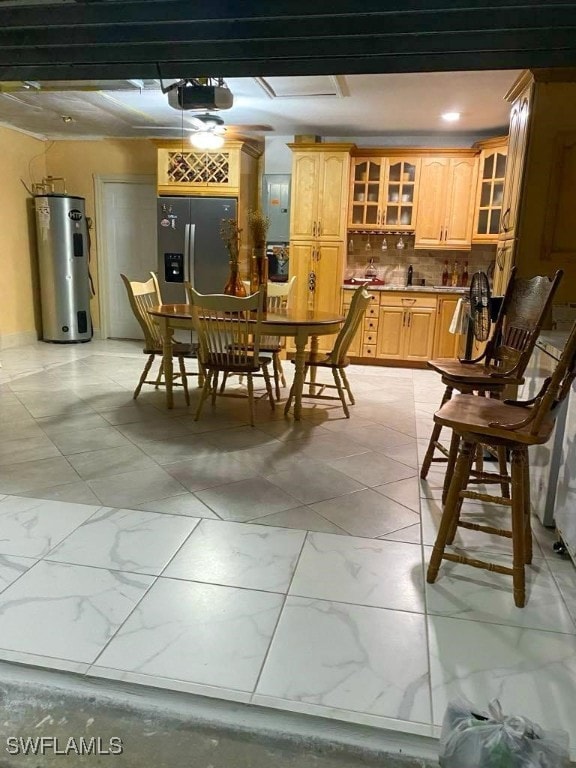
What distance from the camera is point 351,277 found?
644 centimetres

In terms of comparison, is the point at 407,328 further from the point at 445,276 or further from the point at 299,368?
the point at 299,368

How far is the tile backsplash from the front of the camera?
241 inches

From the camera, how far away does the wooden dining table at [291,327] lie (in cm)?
364

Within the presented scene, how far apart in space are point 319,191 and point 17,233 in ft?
11.5

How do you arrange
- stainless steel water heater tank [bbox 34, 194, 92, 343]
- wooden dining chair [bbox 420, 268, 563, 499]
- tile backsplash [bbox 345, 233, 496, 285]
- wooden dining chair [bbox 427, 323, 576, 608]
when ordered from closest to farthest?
wooden dining chair [bbox 427, 323, 576, 608]
wooden dining chair [bbox 420, 268, 563, 499]
tile backsplash [bbox 345, 233, 496, 285]
stainless steel water heater tank [bbox 34, 194, 92, 343]

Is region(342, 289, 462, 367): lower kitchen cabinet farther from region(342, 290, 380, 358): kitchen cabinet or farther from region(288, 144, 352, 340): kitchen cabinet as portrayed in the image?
region(288, 144, 352, 340): kitchen cabinet

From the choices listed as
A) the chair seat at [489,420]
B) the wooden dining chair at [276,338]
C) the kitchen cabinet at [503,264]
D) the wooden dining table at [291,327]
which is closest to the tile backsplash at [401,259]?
the wooden dining chair at [276,338]

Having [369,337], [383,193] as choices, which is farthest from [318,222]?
[369,337]

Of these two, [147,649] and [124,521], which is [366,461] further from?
[147,649]

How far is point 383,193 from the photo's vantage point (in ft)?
19.4

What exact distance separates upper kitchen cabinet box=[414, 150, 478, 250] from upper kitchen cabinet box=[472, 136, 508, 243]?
7cm

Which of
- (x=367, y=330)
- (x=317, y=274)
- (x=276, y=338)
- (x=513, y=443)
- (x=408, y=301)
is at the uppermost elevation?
(x=317, y=274)

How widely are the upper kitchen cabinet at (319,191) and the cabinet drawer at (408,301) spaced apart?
0.78 metres

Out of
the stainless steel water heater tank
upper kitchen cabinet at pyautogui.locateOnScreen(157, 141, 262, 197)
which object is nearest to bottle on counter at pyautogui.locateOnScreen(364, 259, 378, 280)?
upper kitchen cabinet at pyautogui.locateOnScreen(157, 141, 262, 197)
